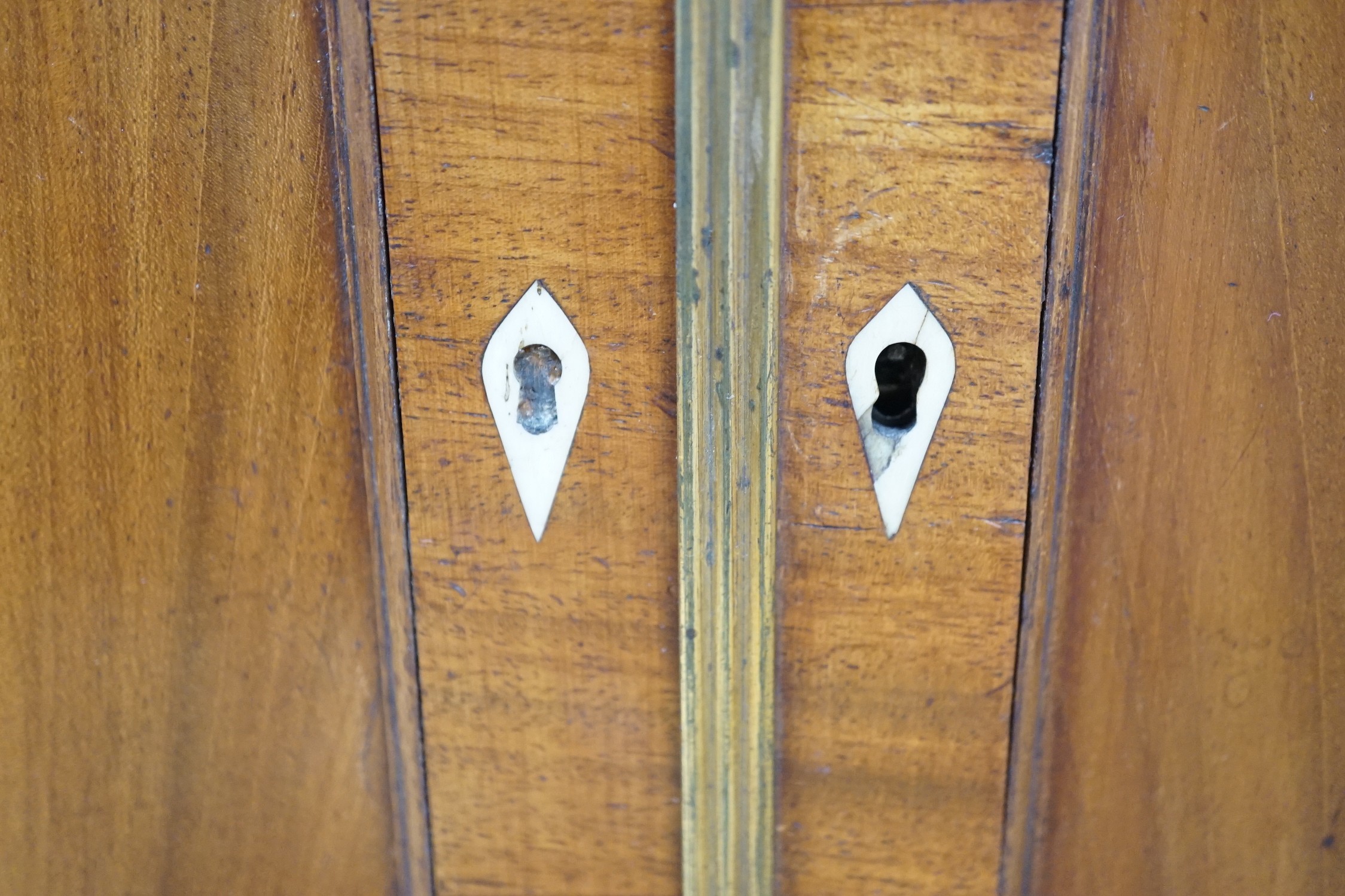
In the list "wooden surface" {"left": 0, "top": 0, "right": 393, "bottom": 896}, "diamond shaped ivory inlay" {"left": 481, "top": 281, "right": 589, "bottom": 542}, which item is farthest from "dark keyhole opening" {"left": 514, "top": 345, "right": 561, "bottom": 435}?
"wooden surface" {"left": 0, "top": 0, "right": 393, "bottom": 896}

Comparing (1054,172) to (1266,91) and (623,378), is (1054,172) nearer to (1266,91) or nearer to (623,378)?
(1266,91)

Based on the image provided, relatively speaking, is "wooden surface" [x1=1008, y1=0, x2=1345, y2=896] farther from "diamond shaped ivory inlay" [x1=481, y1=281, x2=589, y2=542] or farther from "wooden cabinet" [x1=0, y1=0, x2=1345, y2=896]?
"diamond shaped ivory inlay" [x1=481, y1=281, x2=589, y2=542]

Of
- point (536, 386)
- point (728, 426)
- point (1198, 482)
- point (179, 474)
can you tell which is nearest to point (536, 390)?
point (536, 386)

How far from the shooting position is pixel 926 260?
1.85 ft

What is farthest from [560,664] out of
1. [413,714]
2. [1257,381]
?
[1257,381]

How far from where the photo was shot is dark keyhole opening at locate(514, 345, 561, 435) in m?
0.61

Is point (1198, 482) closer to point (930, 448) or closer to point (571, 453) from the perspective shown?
point (930, 448)

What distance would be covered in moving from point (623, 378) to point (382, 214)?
168 mm

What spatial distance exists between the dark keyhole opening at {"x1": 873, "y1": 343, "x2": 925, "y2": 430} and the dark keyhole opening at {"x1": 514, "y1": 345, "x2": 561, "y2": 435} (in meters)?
0.19

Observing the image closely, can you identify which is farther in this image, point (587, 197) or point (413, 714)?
point (413, 714)

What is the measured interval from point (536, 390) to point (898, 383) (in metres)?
0.21

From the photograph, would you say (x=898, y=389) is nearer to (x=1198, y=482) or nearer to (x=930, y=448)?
(x=930, y=448)

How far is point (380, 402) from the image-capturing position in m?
0.63

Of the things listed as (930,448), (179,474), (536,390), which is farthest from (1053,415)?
(179,474)
